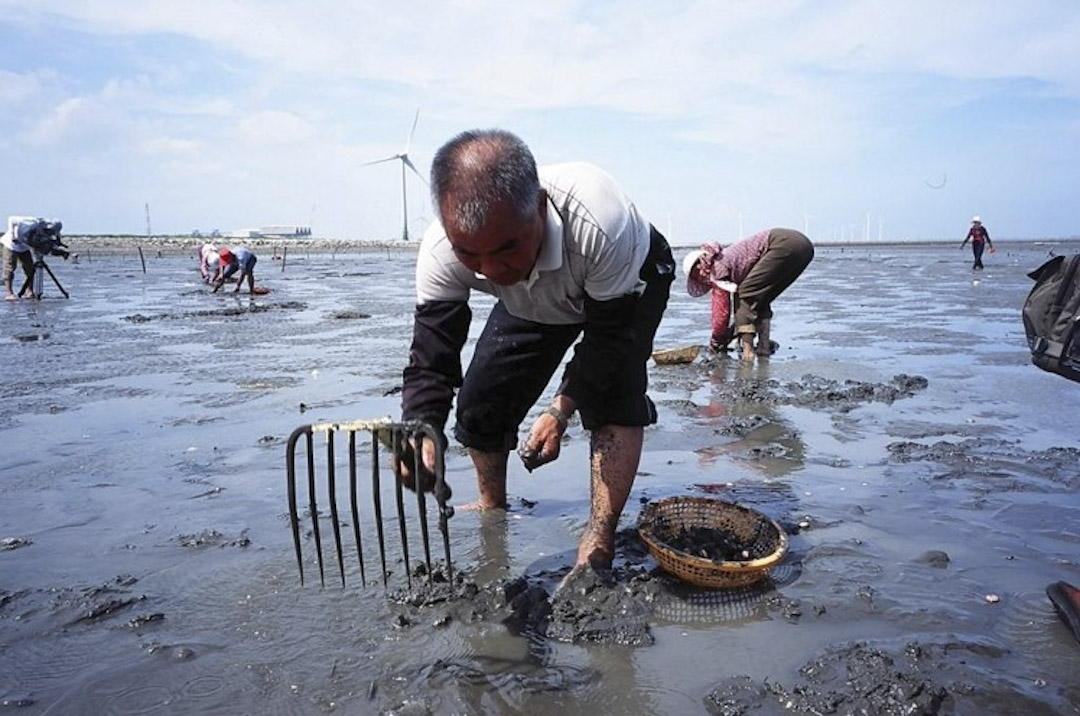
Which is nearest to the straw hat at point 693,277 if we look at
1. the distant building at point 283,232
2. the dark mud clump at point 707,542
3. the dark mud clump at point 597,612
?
the dark mud clump at point 707,542

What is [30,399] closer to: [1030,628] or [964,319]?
[1030,628]

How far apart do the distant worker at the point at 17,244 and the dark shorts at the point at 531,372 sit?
1495 centimetres

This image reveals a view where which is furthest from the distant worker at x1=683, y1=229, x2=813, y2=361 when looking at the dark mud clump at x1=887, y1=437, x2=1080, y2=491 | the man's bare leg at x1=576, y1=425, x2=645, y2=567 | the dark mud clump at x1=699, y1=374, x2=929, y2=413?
the man's bare leg at x1=576, y1=425, x2=645, y2=567

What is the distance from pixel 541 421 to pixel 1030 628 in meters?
1.75

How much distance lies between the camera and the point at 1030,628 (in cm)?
244

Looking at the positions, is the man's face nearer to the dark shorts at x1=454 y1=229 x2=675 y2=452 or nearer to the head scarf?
the dark shorts at x1=454 y1=229 x2=675 y2=452

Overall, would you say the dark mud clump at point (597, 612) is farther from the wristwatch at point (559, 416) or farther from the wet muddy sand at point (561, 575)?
the wristwatch at point (559, 416)

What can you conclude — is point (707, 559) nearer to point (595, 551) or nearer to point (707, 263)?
point (595, 551)

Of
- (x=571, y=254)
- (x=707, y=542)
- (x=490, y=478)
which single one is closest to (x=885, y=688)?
(x=707, y=542)

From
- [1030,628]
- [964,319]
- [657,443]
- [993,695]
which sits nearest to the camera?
[993,695]

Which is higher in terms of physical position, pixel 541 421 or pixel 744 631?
pixel 541 421

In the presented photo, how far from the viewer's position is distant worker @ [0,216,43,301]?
14.4m

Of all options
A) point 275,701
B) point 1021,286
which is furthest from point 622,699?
point 1021,286

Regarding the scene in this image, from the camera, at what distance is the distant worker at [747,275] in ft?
24.8
